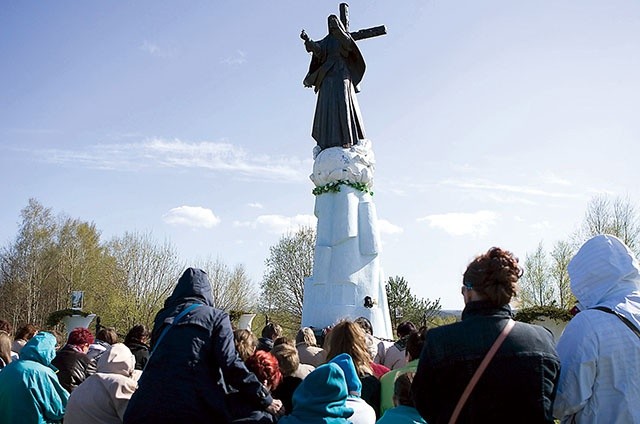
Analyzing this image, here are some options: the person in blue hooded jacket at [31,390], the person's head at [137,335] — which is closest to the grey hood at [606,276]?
the person in blue hooded jacket at [31,390]

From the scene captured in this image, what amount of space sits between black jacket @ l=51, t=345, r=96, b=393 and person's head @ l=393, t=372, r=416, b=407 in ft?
12.3

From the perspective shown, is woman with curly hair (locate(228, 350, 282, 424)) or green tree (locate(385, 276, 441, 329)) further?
green tree (locate(385, 276, 441, 329))

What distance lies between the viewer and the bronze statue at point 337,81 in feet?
49.1

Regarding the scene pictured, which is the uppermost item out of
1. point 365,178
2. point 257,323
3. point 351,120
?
point 351,120

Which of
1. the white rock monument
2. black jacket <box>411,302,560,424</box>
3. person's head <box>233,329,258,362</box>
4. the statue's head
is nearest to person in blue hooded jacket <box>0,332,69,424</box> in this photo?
person's head <box>233,329,258,362</box>

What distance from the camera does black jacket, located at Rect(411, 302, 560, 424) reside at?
2646 millimetres

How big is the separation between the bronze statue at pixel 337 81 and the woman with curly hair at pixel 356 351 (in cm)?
1053

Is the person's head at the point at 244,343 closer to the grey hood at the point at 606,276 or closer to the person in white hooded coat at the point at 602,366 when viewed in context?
the person in white hooded coat at the point at 602,366

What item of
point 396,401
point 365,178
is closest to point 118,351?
point 396,401

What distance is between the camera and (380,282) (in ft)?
46.8

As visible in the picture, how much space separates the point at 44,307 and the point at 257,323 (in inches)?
543

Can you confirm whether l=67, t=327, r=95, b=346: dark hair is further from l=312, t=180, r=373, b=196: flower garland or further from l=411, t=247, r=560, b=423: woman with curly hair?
l=312, t=180, r=373, b=196: flower garland

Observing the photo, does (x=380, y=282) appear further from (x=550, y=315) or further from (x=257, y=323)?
(x=257, y=323)

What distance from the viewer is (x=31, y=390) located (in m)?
4.77
